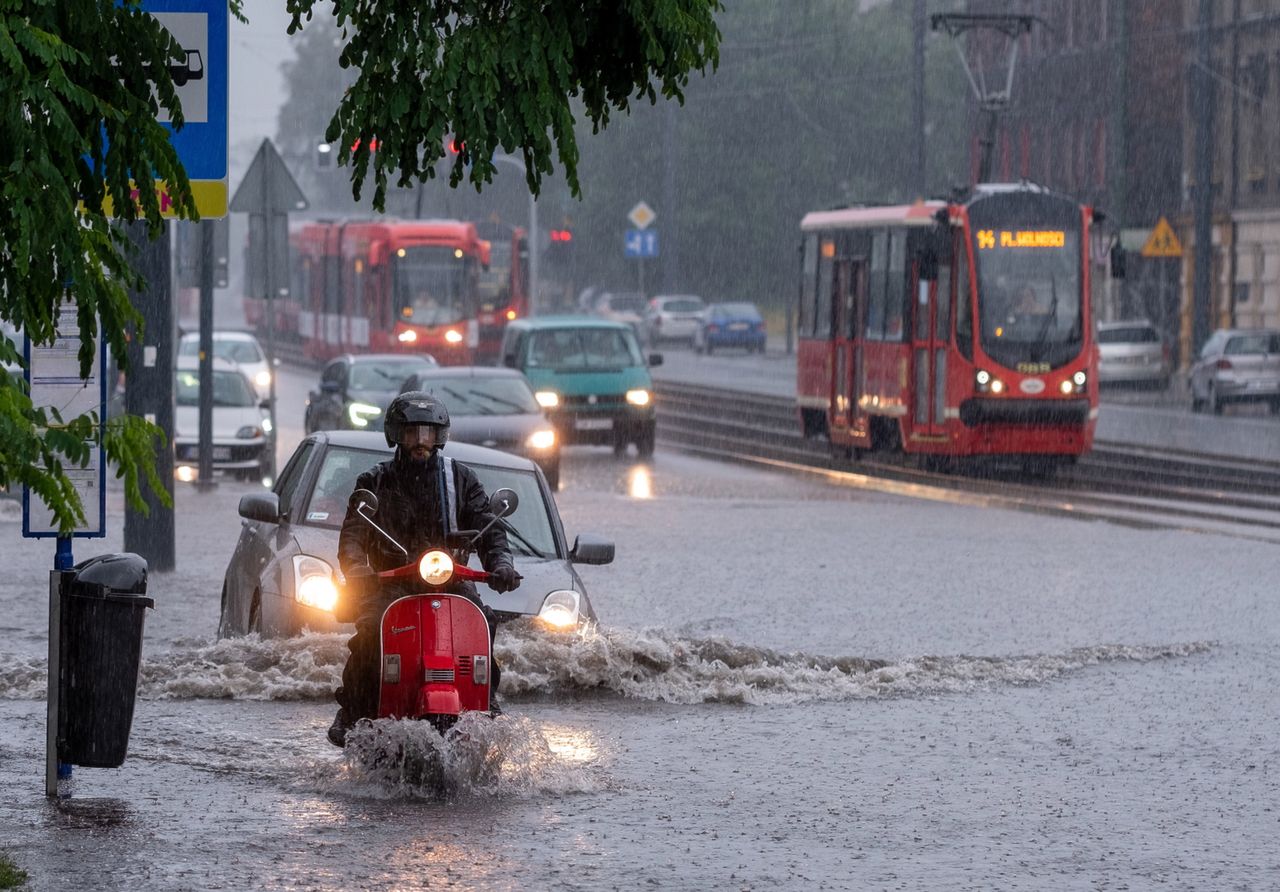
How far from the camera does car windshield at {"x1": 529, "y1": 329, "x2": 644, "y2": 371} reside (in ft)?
107

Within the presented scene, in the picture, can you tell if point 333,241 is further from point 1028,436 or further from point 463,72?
point 463,72

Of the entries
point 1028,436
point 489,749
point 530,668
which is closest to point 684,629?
point 530,668

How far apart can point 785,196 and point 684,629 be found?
72.6 m

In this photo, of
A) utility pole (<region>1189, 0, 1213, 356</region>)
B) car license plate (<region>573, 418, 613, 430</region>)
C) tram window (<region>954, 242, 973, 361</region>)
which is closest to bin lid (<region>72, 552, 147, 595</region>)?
tram window (<region>954, 242, 973, 361</region>)

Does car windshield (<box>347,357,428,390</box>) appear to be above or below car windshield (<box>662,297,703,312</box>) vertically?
below

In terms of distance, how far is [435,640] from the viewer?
881 centimetres

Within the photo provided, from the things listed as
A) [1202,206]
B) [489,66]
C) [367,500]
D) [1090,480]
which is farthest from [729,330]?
[489,66]

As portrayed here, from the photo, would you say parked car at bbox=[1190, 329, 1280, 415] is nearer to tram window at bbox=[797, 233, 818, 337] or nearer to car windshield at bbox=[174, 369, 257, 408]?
tram window at bbox=[797, 233, 818, 337]

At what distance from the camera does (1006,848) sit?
8.18 meters

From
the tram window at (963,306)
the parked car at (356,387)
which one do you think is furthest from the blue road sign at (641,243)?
the tram window at (963,306)

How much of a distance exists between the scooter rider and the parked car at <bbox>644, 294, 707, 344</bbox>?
2708 inches

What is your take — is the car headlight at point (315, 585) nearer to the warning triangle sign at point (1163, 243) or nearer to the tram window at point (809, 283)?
the tram window at point (809, 283)

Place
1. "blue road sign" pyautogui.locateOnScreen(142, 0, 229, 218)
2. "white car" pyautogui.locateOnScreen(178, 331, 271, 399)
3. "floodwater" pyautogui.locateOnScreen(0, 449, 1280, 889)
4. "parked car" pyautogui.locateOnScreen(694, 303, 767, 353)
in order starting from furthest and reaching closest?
"parked car" pyautogui.locateOnScreen(694, 303, 767, 353) → "white car" pyautogui.locateOnScreen(178, 331, 271, 399) → "blue road sign" pyautogui.locateOnScreen(142, 0, 229, 218) → "floodwater" pyautogui.locateOnScreen(0, 449, 1280, 889)

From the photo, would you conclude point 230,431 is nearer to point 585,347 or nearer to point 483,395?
point 483,395
